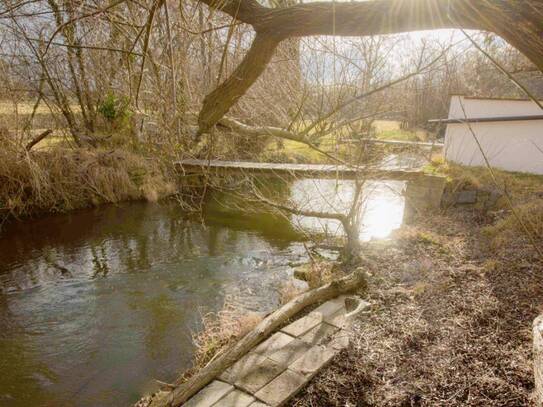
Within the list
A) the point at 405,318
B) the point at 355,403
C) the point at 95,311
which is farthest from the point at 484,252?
Result: the point at 95,311

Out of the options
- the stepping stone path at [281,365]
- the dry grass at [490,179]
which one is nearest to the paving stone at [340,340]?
the stepping stone path at [281,365]

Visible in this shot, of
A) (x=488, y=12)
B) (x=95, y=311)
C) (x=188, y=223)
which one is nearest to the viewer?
(x=488, y=12)

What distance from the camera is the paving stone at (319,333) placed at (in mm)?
3754

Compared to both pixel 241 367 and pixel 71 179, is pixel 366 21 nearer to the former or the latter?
pixel 241 367

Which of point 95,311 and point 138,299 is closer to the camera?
point 95,311

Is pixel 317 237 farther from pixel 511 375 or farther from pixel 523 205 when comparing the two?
pixel 511 375

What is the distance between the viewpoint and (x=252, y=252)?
7.96 m

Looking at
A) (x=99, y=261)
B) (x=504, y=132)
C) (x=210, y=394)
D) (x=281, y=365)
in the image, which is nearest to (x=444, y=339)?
(x=281, y=365)

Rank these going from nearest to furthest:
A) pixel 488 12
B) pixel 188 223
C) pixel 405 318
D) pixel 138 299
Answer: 1. pixel 488 12
2. pixel 405 318
3. pixel 138 299
4. pixel 188 223

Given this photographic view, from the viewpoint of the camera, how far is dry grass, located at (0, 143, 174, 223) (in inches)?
352

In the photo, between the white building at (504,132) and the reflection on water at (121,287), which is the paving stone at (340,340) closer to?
the reflection on water at (121,287)

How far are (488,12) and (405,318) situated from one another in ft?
9.89

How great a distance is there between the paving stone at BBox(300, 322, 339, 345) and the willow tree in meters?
2.22

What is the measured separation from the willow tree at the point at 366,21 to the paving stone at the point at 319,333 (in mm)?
2219
